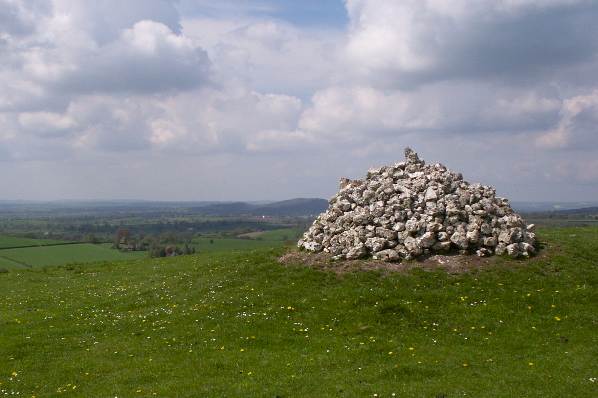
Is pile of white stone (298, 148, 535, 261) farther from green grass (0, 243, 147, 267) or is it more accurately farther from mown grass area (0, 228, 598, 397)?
green grass (0, 243, 147, 267)

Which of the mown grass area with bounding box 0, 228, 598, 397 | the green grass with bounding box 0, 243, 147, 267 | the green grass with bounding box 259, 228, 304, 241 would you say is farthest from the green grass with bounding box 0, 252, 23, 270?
the green grass with bounding box 259, 228, 304, 241

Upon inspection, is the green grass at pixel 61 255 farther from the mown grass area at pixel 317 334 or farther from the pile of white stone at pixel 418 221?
the pile of white stone at pixel 418 221

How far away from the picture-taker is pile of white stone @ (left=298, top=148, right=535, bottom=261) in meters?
30.5

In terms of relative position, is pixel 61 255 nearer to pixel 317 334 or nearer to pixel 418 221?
pixel 418 221

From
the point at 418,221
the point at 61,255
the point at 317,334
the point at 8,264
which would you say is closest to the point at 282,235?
the point at 61,255

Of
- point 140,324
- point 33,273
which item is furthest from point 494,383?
point 33,273

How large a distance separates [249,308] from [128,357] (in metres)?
7.24

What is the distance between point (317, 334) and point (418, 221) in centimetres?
1148

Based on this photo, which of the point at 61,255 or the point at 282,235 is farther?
the point at 282,235

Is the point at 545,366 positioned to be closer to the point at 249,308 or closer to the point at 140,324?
the point at 249,308

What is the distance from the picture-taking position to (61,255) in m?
87.3

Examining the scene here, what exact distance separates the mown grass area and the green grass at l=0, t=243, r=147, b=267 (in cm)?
4890

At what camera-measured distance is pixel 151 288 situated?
33469mm

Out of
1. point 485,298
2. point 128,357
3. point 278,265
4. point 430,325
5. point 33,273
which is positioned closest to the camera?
point 128,357
